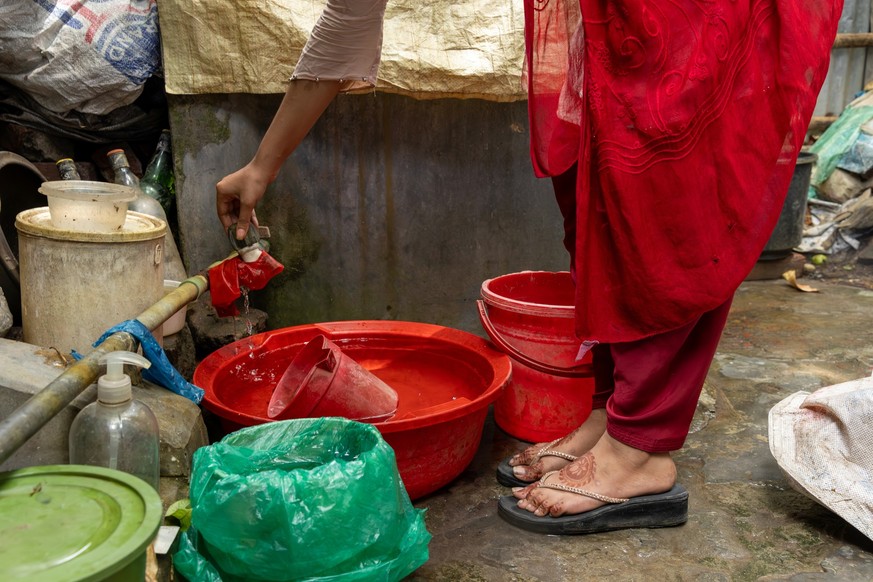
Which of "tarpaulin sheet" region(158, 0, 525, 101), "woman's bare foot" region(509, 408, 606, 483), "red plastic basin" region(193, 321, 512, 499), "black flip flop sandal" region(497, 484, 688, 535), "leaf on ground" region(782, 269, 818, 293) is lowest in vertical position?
"leaf on ground" region(782, 269, 818, 293)

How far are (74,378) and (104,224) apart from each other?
69cm

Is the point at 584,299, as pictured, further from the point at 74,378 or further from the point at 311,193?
the point at 311,193

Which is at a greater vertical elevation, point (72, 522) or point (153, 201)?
point (153, 201)

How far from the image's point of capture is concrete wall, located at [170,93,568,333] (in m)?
3.11

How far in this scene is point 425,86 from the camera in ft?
10.1

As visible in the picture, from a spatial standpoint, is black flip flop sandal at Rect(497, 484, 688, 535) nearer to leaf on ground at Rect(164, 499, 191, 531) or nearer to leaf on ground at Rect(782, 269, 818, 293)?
leaf on ground at Rect(164, 499, 191, 531)

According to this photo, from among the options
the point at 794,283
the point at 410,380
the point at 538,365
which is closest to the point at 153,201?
the point at 410,380

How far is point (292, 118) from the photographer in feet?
6.82

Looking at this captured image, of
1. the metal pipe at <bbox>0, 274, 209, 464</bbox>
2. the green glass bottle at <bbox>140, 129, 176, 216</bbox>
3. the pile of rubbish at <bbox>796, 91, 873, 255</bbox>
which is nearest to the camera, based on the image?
the metal pipe at <bbox>0, 274, 209, 464</bbox>

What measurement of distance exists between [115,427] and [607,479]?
51.2 inches

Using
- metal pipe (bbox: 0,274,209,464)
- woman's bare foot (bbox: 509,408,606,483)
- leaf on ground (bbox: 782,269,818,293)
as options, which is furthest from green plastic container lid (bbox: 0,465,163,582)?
leaf on ground (bbox: 782,269,818,293)

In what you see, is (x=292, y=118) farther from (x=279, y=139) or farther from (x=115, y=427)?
(x=115, y=427)

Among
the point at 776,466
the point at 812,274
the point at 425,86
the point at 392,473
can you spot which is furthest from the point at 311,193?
the point at 812,274

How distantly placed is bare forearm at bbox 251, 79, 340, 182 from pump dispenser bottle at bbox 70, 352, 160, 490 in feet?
2.39
